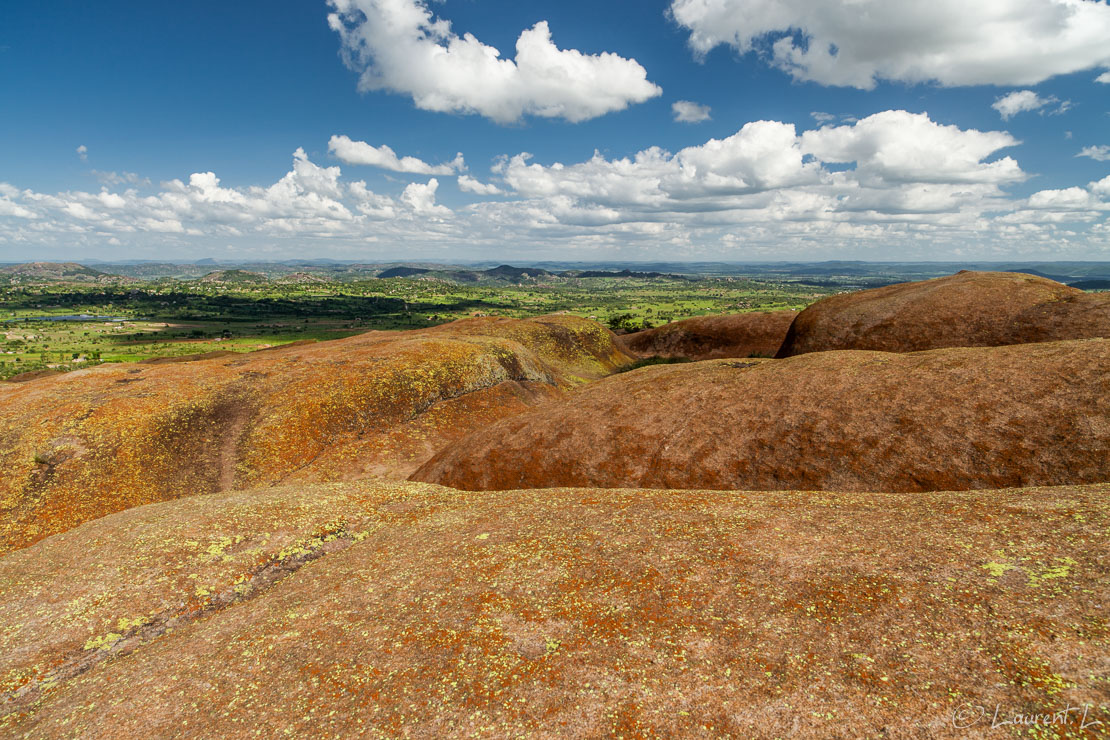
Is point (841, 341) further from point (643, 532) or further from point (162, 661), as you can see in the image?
point (162, 661)

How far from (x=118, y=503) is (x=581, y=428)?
4414cm

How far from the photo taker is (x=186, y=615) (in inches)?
834

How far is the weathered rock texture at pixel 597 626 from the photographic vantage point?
502 inches

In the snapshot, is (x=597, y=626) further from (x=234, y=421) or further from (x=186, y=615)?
(x=234, y=421)

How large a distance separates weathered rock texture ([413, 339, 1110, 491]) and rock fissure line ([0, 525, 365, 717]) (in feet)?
57.6

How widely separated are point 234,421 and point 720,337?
353ft

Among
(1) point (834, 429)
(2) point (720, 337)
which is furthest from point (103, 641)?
(2) point (720, 337)

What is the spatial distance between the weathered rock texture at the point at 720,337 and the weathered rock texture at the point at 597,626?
314ft

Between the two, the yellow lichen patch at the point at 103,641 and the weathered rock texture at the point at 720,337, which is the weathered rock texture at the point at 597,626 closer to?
the yellow lichen patch at the point at 103,641

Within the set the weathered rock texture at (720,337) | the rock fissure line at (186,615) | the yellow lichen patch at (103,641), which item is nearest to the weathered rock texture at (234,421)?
the rock fissure line at (186,615)

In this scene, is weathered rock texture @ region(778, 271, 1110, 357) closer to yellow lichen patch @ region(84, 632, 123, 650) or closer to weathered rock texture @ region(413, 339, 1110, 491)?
weathered rock texture @ region(413, 339, 1110, 491)

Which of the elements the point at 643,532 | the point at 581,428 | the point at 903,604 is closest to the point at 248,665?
the point at 643,532

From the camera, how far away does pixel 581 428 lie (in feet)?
146

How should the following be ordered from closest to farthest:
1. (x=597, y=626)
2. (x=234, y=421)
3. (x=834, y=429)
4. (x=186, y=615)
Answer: (x=597, y=626), (x=186, y=615), (x=834, y=429), (x=234, y=421)
